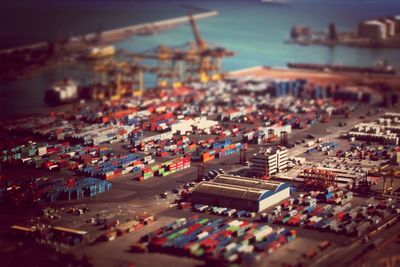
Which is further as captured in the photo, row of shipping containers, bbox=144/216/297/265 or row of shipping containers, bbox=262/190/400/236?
row of shipping containers, bbox=262/190/400/236

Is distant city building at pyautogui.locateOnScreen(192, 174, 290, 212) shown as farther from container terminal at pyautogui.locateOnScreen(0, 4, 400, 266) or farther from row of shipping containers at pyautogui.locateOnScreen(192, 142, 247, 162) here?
row of shipping containers at pyautogui.locateOnScreen(192, 142, 247, 162)

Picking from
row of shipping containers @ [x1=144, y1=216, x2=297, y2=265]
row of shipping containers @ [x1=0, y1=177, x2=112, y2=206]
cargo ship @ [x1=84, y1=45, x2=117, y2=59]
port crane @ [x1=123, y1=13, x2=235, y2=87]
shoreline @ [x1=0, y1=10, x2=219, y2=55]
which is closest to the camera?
row of shipping containers @ [x1=144, y1=216, x2=297, y2=265]

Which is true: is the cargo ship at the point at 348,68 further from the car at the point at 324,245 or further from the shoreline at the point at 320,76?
the car at the point at 324,245

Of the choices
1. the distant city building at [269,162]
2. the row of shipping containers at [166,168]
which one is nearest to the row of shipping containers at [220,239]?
the distant city building at [269,162]

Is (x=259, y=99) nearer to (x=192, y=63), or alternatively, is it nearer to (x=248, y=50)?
(x=192, y=63)

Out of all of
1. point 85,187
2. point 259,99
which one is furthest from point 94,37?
point 85,187

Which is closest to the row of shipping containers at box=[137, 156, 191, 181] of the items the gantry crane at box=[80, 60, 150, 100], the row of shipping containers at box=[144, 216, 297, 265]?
the row of shipping containers at box=[144, 216, 297, 265]

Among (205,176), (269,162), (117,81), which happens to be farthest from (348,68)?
(205,176)
